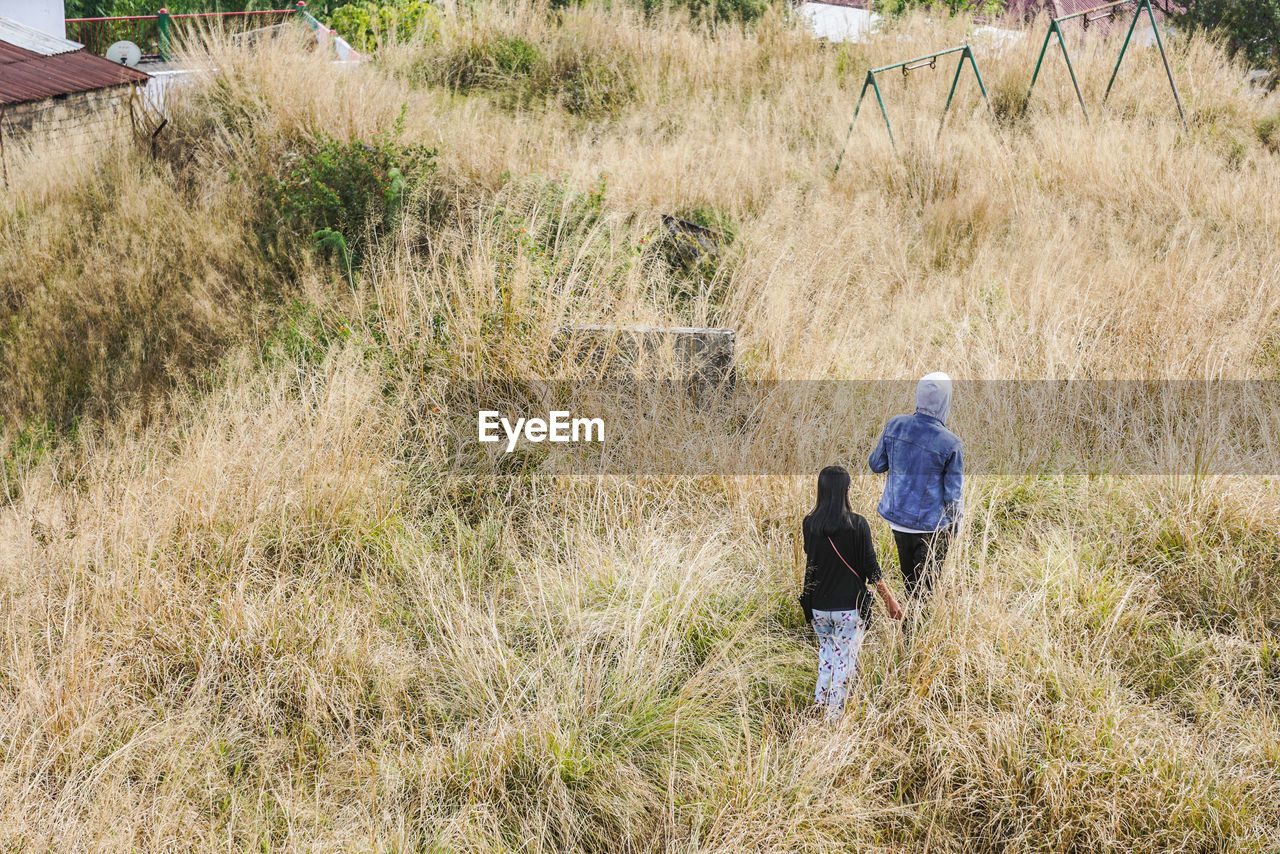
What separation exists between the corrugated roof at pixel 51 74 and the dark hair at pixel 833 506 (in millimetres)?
9774

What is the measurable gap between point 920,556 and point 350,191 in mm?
5270

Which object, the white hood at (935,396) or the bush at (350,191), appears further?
the bush at (350,191)

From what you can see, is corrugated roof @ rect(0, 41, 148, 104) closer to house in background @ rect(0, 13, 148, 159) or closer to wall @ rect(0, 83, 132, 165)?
house in background @ rect(0, 13, 148, 159)

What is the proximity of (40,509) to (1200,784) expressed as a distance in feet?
17.9

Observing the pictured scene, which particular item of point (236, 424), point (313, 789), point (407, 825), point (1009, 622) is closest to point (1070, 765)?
point (1009, 622)

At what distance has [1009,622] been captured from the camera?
3.84 meters

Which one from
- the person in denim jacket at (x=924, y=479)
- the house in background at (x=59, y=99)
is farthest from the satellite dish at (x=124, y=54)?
the person in denim jacket at (x=924, y=479)

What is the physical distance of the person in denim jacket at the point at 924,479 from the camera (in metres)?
3.97

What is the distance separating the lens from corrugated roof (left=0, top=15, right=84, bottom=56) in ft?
39.1

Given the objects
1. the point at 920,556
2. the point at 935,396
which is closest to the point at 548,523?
the point at 920,556

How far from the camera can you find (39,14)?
18.3 meters

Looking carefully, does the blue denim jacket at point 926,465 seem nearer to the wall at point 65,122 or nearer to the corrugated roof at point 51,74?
the wall at point 65,122

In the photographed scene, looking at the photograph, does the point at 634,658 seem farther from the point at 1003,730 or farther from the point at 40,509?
the point at 40,509

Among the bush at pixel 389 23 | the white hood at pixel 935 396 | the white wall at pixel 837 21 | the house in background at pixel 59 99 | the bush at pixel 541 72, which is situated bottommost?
the white hood at pixel 935 396
